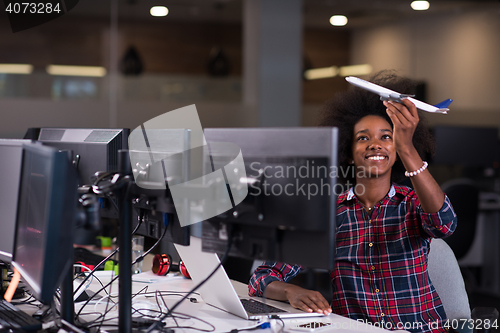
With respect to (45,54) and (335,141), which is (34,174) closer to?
(335,141)

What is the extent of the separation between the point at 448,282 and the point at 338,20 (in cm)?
494

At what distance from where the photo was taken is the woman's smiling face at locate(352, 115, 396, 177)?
5.19ft

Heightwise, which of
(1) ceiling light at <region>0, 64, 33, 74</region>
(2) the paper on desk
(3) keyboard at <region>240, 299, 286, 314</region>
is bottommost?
(3) keyboard at <region>240, 299, 286, 314</region>

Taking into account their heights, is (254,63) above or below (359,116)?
above

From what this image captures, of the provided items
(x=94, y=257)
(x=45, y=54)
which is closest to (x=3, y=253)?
(x=94, y=257)

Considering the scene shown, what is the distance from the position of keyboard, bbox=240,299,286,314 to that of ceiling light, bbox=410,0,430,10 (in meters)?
5.07

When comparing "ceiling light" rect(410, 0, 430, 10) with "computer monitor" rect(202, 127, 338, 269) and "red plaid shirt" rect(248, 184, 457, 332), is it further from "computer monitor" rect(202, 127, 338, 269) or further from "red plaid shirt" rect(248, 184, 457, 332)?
"computer monitor" rect(202, 127, 338, 269)

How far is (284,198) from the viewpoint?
1.04 m

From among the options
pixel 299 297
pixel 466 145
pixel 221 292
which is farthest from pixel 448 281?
pixel 466 145

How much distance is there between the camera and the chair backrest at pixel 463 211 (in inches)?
141

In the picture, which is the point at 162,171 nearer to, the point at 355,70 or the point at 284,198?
the point at 284,198

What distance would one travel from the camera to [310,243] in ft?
3.39

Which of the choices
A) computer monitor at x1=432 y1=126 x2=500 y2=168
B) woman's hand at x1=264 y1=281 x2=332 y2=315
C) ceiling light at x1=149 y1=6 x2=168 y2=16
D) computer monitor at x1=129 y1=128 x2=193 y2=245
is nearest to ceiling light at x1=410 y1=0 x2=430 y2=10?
computer monitor at x1=432 y1=126 x2=500 y2=168

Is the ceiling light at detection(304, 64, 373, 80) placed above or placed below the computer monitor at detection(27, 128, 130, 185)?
above
